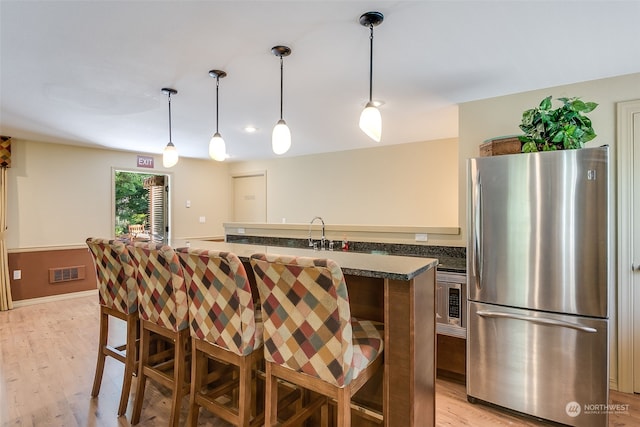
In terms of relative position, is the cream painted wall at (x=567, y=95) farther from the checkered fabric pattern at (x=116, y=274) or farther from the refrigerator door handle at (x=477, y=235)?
the checkered fabric pattern at (x=116, y=274)

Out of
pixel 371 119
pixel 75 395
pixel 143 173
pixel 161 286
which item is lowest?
pixel 75 395

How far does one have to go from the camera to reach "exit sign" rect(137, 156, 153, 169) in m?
5.48

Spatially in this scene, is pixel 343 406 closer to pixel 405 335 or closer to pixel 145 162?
pixel 405 335

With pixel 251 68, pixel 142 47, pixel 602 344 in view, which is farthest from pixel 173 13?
pixel 602 344

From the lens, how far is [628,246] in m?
2.35

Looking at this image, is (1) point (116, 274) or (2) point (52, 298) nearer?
(1) point (116, 274)

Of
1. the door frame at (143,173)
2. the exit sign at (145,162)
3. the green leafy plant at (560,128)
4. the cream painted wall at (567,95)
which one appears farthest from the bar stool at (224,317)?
the exit sign at (145,162)

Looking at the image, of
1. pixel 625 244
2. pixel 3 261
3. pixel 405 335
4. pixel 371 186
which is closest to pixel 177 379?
pixel 405 335

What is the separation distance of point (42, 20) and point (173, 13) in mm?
716

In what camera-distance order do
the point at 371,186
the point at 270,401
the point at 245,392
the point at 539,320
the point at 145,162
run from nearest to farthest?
the point at 270,401, the point at 245,392, the point at 539,320, the point at 371,186, the point at 145,162

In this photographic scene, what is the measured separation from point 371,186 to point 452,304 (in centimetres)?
280

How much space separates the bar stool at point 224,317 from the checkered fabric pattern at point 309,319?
0.13 m

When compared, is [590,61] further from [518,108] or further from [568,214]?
[568,214]

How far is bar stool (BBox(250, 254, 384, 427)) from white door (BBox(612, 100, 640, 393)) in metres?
2.20
